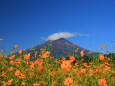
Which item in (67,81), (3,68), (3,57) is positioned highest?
(3,57)

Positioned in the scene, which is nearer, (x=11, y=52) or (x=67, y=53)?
(x=11, y=52)

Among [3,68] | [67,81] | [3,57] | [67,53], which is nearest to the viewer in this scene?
[67,81]

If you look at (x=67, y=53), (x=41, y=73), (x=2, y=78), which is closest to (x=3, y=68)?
(x=2, y=78)

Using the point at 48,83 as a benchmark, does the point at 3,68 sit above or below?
above

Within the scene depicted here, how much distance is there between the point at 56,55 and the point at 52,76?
8.89 feet

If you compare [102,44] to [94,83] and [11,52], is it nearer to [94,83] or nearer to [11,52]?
[94,83]

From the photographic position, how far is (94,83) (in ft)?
15.1

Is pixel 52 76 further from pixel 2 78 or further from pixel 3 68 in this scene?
pixel 3 68

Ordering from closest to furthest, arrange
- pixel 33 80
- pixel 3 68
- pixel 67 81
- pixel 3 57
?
1. pixel 67 81
2. pixel 33 80
3. pixel 3 68
4. pixel 3 57

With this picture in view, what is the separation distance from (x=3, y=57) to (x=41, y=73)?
233cm

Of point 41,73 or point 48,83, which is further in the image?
point 41,73

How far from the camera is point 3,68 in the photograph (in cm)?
627

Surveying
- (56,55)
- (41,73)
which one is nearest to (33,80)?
(41,73)

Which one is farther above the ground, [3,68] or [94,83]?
[3,68]
